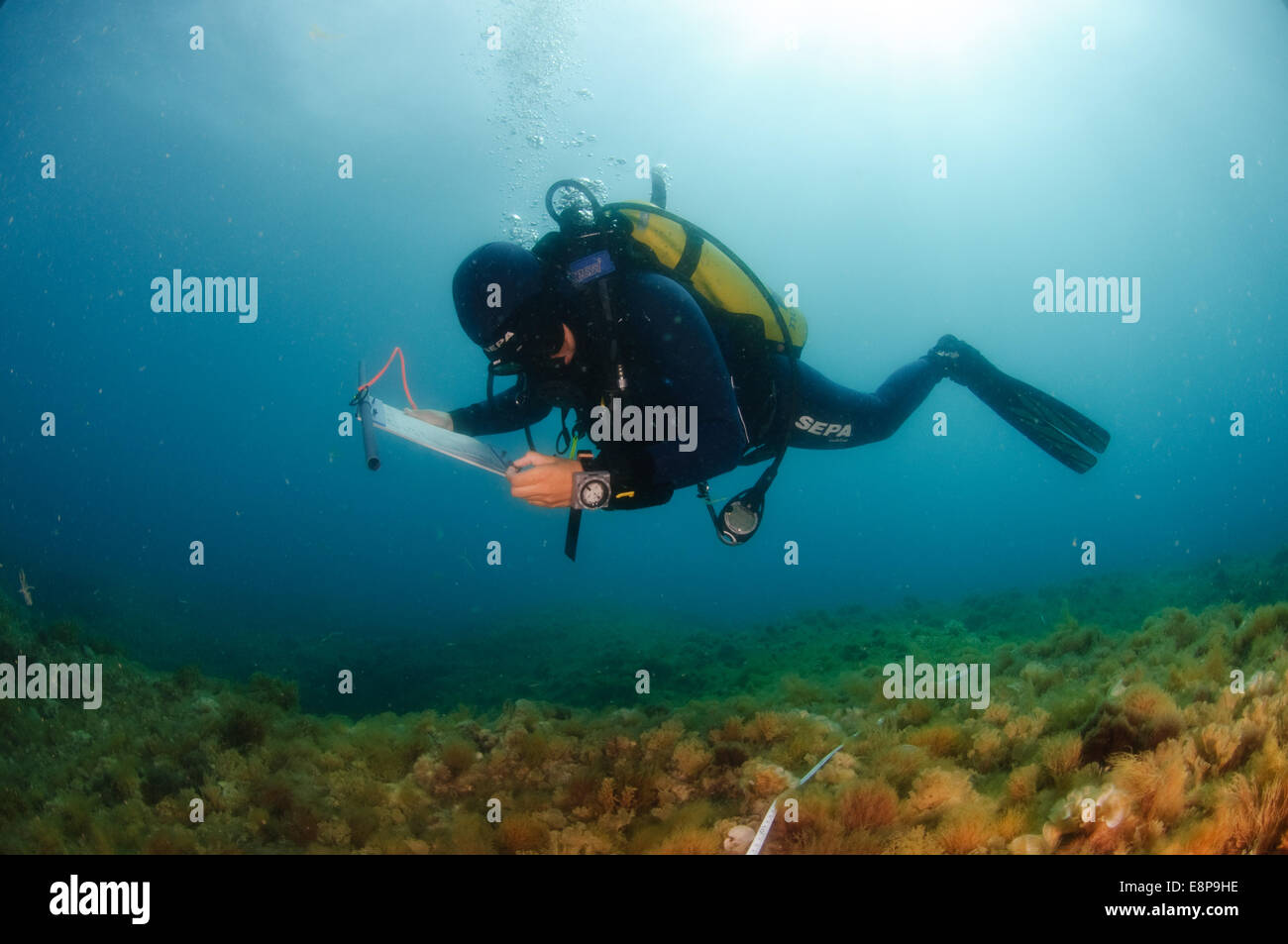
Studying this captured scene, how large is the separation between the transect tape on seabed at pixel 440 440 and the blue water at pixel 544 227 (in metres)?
0.33

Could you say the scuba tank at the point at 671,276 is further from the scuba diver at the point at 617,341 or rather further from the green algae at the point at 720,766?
the green algae at the point at 720,766

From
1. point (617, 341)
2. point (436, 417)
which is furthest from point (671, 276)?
point (436, 417)

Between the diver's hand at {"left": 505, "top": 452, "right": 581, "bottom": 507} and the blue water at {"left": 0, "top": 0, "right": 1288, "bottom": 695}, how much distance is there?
1.32 ft

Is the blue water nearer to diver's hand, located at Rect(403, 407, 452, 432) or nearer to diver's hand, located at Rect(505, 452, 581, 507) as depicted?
diver's hand, located at Rect(505, 452, 581, 507)

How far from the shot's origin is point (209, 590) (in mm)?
29656

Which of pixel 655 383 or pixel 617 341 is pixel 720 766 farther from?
pixel 617 341

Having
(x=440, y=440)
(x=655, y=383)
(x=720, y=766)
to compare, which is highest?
(x=655, y=383)

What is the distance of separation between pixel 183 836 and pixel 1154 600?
18.1 m

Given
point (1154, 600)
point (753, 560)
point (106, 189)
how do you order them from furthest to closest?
point (753, 560)
point (106, 189)
point (1154, 600)

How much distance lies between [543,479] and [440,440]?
2.52 feet

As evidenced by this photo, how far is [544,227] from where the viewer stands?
1959 centimetres

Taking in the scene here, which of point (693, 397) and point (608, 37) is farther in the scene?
point (608, 37)
